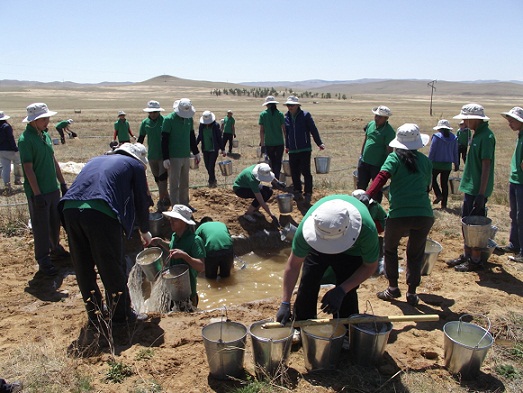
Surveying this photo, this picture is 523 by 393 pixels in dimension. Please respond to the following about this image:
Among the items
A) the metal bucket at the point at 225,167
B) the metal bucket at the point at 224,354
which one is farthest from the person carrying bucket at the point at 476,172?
the metal bucket at the point at 225,167

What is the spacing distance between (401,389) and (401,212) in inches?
68.8

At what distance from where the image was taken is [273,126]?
870 centimetres

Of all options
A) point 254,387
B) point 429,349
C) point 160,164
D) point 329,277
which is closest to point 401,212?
point 329,277

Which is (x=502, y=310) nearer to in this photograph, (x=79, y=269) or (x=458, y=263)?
(x=458, y=263)

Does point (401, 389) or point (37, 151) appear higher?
point (37, 151)

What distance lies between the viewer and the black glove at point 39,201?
518 cm

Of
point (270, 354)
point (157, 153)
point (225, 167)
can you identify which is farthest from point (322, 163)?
point (270, 354)

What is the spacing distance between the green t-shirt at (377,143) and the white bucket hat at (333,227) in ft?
13.9

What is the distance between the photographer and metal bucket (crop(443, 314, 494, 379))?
3.38 metres

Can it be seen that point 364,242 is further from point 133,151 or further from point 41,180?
point 41,180

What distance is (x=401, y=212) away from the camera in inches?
174

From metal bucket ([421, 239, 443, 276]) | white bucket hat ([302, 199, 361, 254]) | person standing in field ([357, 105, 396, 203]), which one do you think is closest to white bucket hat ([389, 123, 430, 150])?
white bucket hat ([302, 199, 361, 254])

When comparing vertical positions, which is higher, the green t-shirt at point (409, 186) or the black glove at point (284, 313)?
the green t-shirt at point (409, 186)

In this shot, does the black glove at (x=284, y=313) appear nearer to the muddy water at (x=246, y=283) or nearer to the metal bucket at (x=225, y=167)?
the muddy water at (x=246, y=283)
